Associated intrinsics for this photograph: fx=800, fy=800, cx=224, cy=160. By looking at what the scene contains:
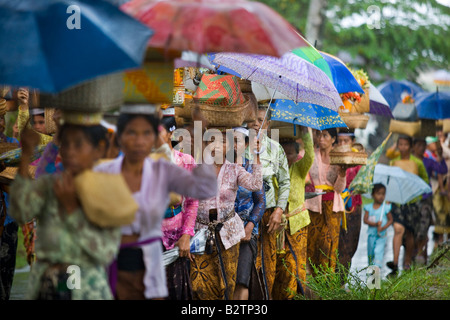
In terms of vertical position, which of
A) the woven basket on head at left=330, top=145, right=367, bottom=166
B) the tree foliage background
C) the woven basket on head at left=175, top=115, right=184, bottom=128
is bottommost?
the woven basket on head at left=330, top=145, right=367, bottom=166

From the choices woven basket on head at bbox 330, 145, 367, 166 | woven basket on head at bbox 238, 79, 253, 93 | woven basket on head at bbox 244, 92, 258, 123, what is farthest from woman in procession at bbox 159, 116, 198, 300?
woven basket on head at bbox 330, 145, 367, 166

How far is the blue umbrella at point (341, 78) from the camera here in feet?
26.9

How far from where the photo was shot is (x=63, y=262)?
4.47m

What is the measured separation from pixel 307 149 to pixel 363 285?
1.90m

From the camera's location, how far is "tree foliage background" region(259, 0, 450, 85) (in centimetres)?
2066

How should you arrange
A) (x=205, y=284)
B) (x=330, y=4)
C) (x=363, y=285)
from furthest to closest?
(x=330, y=4)
(x=363, y=285)
(x=205, y=284)

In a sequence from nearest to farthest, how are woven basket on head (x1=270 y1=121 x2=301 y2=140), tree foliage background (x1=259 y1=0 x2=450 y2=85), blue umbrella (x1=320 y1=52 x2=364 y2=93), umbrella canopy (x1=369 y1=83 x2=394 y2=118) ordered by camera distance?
blue umbrella (x1=320 y1=52 x2=364 y2=93) → woven basket on head (x1=270 y1=121 x2=301 y2=140) → umbrella canopy (x1=369 y1=83 x2=394 y2=118) → tree foliage background (x1=259 y1=0 x2=450 y2=85)

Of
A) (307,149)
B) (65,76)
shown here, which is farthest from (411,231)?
(65,76)

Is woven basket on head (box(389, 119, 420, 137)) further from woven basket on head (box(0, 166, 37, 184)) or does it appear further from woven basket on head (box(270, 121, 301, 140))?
woven basket on head (box(0, 166, 37, 184))

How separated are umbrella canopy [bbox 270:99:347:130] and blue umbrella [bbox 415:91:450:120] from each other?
17.7ft

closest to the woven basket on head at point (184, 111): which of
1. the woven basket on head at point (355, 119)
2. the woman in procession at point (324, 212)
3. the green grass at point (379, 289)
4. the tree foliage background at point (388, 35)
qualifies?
the green grass at point (379, 289)

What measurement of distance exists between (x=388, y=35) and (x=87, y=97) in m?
17.4

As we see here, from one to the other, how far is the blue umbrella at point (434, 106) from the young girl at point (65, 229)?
33.9 feet

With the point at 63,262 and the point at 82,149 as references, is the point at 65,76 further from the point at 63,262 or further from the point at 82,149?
the point at 63,262
